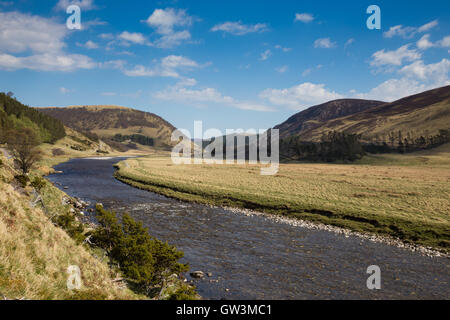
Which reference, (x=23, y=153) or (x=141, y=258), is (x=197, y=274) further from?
(x=23, y=153)

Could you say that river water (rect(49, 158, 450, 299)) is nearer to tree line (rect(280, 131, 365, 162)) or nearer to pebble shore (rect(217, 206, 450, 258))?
pebble shore (rect(217, 206, 450, 258))

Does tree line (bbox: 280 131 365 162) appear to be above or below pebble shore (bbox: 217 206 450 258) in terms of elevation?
above

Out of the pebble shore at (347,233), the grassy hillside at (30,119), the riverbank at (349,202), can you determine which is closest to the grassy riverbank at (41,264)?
the pebble shore at (347,233)

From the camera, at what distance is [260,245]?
2233 cm

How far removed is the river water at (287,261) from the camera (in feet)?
49.6

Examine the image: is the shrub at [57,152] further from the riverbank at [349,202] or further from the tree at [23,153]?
the riverbank at [349,202]

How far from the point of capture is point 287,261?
1909 cm

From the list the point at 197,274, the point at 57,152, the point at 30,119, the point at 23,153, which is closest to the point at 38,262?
the point at 197,274

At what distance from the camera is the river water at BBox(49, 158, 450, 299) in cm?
1512

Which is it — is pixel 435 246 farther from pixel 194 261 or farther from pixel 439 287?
pixel 194 261

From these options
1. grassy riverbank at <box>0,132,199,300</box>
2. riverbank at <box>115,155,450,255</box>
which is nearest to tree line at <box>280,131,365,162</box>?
riverbank at <box>115,155,450,255</box>

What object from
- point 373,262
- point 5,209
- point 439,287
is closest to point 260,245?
point 373,262

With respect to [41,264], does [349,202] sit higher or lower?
lower
